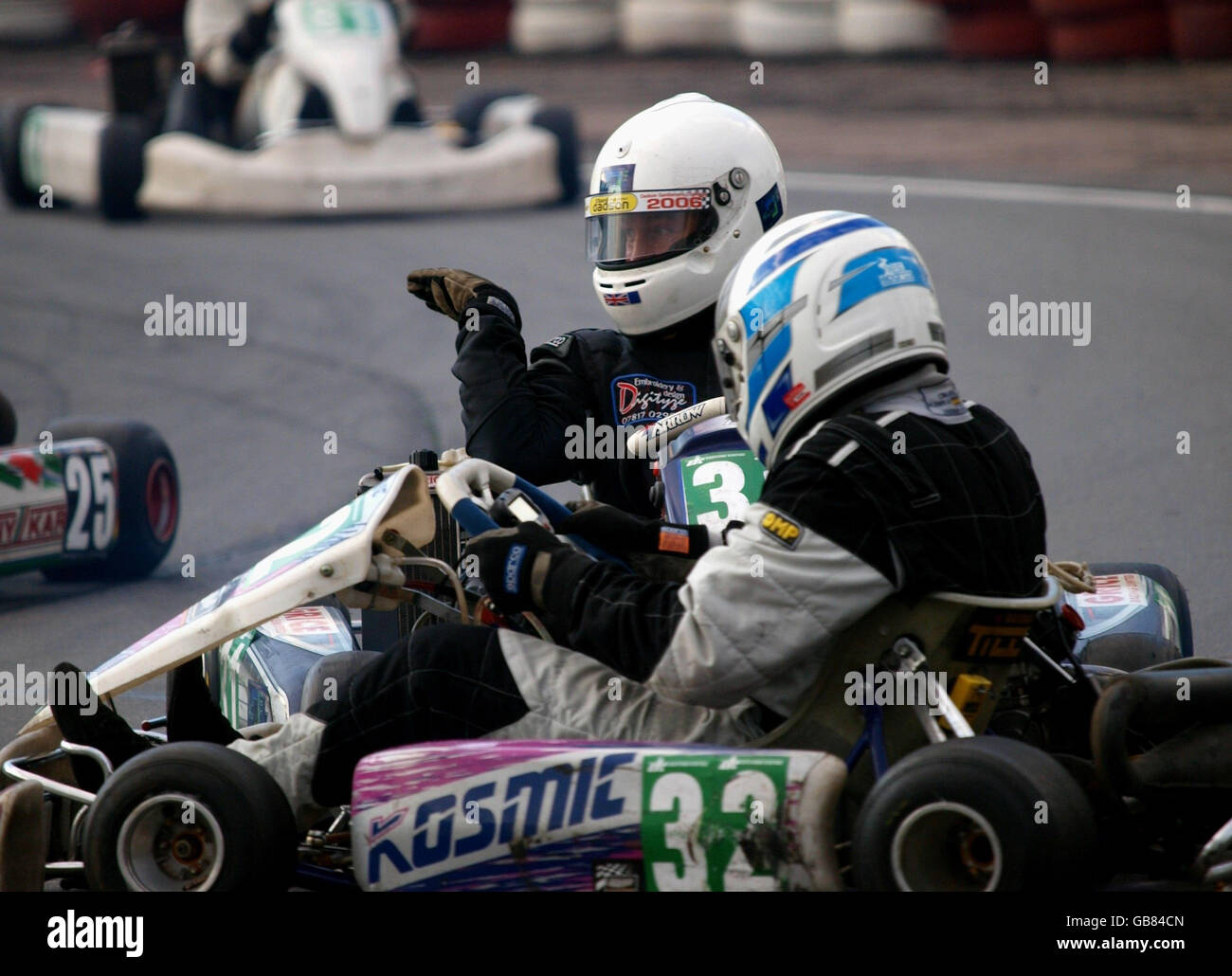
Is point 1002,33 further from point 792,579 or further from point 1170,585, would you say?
point 792,579

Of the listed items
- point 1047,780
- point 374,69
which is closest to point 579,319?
point 374,69

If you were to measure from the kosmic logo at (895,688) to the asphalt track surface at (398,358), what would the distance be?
90.2 inches

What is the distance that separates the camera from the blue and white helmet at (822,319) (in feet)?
9.57

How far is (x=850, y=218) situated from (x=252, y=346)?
619 centimetres

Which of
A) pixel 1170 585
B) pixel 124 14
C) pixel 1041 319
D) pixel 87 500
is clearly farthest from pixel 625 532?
pixel 124 14

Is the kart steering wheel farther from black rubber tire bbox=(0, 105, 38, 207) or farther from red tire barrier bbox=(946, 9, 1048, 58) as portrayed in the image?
red tire barrier bbox=(946, 9, 1048, 58)

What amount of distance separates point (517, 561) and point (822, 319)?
2.03ft

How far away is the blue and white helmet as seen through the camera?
292cm

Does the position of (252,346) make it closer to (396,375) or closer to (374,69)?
(396,375)

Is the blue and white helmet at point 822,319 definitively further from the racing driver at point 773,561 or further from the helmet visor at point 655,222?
the helmet visor at point 655,222

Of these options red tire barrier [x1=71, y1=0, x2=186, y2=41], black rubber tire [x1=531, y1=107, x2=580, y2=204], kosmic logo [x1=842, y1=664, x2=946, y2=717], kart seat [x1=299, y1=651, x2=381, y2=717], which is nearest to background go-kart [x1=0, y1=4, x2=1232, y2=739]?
black rubber tire [x1=531, y1=107, x2=580, y2=204]

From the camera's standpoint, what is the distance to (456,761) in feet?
9.57

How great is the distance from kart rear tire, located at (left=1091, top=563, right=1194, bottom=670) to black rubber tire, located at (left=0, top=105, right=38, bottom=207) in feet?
28.5
